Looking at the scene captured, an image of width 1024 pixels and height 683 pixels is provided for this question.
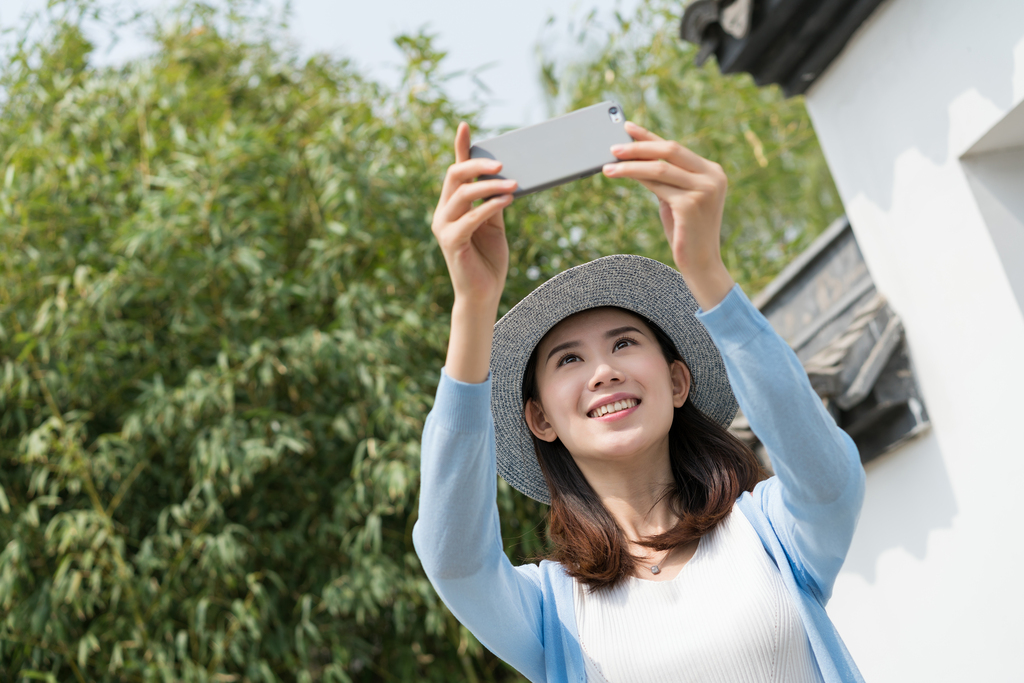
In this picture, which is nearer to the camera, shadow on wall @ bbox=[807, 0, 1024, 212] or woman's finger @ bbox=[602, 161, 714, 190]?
woman's finger @ bbox=[602, 161, 714, 190]

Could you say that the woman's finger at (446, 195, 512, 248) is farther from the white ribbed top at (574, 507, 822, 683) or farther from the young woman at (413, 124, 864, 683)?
the white ribbed top at (574, 507, 822, 683)

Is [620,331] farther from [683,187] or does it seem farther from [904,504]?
[904,504]

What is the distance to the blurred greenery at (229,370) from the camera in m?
2.99

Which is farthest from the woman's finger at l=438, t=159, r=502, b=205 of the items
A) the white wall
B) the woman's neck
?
the white wall

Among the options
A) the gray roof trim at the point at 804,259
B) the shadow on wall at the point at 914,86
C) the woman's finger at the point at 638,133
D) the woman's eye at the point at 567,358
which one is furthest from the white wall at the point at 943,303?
the woman's finger at the point at 638,133

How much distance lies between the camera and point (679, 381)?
1382 millimetres

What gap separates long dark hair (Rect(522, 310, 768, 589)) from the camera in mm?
1146

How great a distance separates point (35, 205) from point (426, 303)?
5.18ft

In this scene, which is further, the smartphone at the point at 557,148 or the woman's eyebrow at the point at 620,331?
the woman's eyebrow at the point at 620,331

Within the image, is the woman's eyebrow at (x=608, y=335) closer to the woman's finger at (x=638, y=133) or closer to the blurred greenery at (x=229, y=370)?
the woman's finger at (x=638, y=133)

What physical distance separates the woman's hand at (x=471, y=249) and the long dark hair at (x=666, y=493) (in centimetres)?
39

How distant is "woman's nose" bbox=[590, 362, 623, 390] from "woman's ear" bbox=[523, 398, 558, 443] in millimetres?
212

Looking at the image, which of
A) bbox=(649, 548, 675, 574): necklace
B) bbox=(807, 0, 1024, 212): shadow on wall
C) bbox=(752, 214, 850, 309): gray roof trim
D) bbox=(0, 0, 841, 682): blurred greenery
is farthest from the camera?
bbox=(0, 0, 841, 682): blurred greenery

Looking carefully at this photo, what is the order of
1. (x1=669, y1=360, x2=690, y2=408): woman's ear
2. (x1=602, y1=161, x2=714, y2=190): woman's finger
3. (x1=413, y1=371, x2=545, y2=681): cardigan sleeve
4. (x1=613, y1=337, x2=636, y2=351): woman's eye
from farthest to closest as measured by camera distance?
(x1=669, y1=360, x2=690, y2=408): woman's ear
(x1=613, y1=337, x2=636, y2=351): woman's eye
(x1=413, y1=371, x2=545, y2=681): cardigan sleeve
(x1=602, y1=161, x2=714, y2=190): woman's finger
